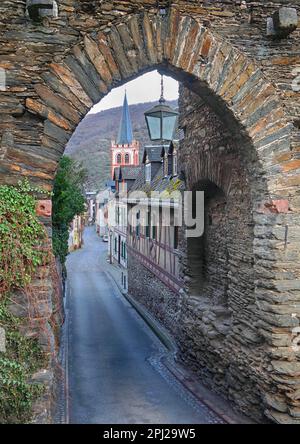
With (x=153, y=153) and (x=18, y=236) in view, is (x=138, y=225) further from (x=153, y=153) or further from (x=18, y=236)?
(x=18, y=236)

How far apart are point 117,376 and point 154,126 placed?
5222mm

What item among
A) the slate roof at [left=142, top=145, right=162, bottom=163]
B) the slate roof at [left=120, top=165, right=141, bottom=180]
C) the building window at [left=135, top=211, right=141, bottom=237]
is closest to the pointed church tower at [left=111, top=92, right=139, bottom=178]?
the slate roof at [left=120, top=165, right=141, bottom=180]

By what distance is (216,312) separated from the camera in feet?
24.3

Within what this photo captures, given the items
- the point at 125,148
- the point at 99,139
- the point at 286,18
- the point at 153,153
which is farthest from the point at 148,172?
the point at 99,139

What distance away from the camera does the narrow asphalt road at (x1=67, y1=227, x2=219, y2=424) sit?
7.30 meters

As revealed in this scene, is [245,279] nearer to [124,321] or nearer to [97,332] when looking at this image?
[97,332]

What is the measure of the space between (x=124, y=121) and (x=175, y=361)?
42079mm

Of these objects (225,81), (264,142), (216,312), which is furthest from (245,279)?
(225,81)

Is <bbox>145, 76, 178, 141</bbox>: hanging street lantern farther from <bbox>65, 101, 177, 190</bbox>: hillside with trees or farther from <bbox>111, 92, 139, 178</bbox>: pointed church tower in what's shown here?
<bbox>65, 101, 177, 190</bbox>: hillside with trees

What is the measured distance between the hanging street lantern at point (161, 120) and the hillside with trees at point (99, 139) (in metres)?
59.9

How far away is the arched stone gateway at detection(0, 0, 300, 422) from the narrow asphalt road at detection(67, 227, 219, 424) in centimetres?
228

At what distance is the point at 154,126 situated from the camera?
7.12 metres

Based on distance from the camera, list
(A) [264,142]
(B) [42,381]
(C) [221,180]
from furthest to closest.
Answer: (C) [221,180] < (A) [264,142] < (B) [42,381]

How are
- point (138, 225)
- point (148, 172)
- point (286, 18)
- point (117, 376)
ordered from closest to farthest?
point (286, 18), point (117, 376), point (148, 172), point (138, 225)
